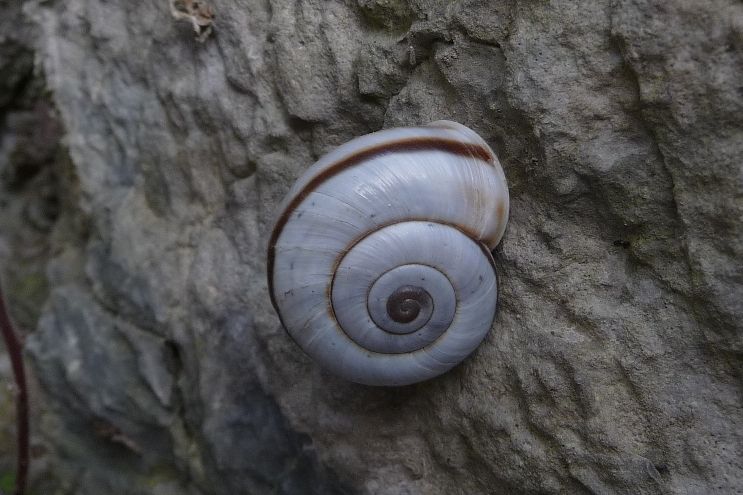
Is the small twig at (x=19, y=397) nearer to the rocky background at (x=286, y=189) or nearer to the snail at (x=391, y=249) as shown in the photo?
the rocky background at (x=286, y=189)

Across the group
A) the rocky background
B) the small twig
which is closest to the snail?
the rocky background

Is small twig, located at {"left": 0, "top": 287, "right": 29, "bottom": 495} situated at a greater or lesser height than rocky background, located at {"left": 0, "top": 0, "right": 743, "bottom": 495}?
lesser

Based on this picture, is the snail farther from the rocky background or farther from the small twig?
the small twig

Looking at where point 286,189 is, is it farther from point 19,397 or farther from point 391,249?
point 19,397

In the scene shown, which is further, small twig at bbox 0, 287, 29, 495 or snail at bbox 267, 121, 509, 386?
small twig at bbox 0, 287, 29, 495

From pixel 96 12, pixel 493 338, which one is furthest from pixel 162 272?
pixel 493 338

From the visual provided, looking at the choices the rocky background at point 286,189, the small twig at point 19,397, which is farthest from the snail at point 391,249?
the small twig at point 19,397
